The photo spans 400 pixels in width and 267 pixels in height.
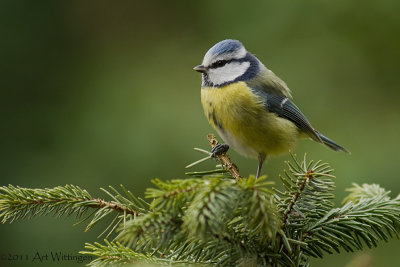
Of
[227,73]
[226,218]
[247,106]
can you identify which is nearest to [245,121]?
[247,106]

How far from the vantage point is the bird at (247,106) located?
81.8 inches

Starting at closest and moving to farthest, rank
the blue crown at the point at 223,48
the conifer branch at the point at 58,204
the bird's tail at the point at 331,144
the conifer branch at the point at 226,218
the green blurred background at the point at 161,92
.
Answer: the conifer branch at the point at 226,218 → the conifer branch at the point at 58,204 → the blue crown at the point at 223,48 → the bird's tail at the point at 331,144 → the green blurred background at the point at 161,92

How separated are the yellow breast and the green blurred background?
0.47 meters

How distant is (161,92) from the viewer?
2.91 meters

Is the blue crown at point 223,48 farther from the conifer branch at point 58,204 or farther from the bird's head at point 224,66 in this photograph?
the conifer branch at point 58,204

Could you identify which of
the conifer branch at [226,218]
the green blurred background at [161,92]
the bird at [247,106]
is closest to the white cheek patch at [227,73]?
the bird at [247,106]

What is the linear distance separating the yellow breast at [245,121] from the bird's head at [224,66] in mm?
55

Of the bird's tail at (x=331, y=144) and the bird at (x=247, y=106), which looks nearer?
the bird at (x=247, y=106)

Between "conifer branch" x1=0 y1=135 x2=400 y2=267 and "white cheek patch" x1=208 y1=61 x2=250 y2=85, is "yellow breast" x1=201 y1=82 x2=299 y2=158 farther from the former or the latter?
"conifer branch" x1=0 y1=135 x2=400 y2=267

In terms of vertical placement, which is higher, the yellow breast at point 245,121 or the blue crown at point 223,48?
the blue crown at point 223,48

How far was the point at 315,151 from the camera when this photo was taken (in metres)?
2.57

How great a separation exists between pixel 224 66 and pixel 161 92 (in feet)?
2.51

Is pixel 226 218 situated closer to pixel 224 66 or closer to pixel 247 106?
pixel 247 106

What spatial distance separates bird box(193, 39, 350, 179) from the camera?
208 cm
